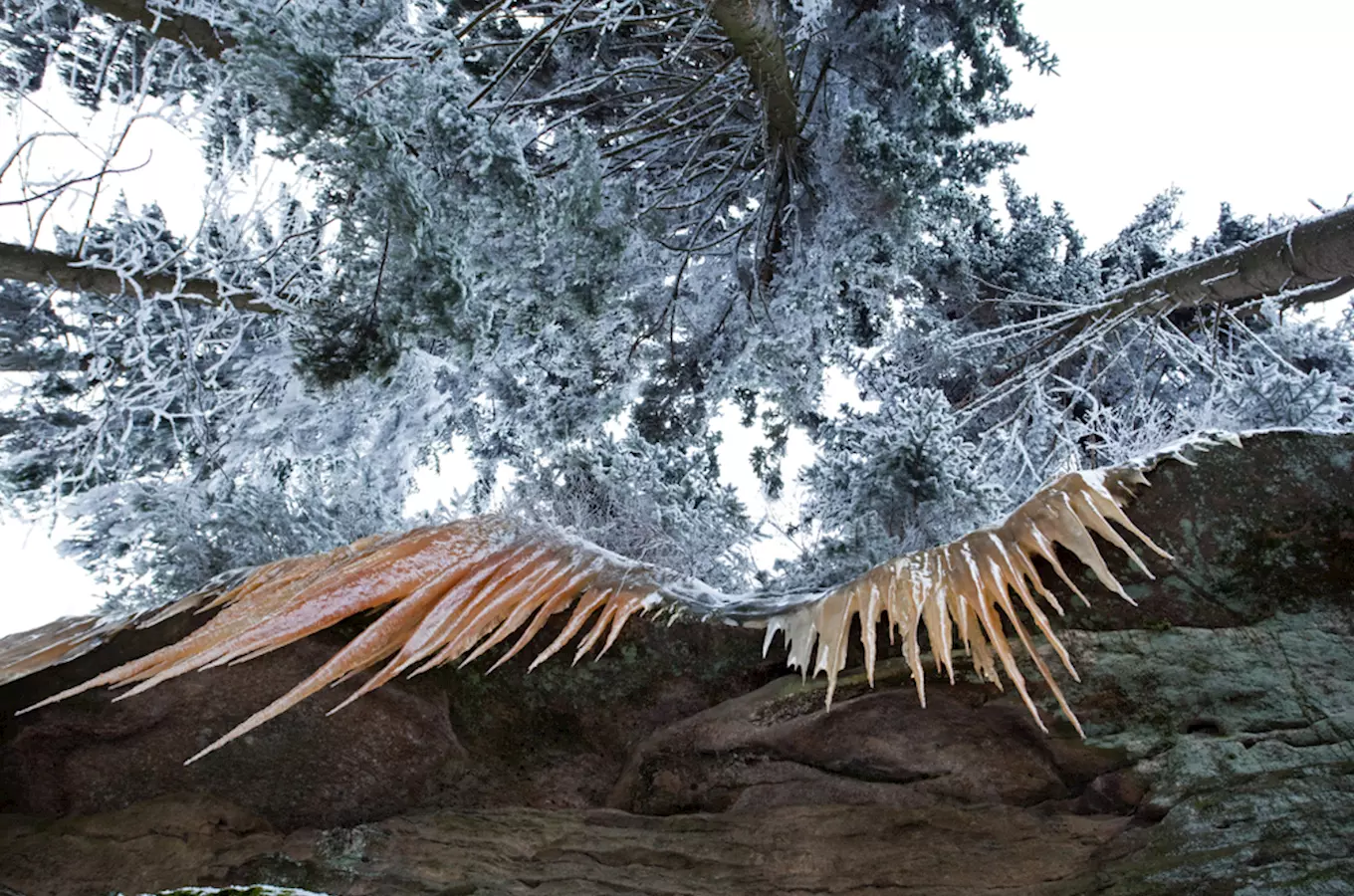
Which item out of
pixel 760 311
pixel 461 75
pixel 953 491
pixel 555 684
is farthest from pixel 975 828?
pixel 760 311

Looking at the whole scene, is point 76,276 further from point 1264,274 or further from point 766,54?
point 1264,274

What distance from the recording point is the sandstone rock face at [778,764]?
2031 millimetres

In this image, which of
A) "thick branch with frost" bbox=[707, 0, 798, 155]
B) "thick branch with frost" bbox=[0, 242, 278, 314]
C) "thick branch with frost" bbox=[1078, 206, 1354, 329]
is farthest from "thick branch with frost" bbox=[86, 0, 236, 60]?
"thick branch with frost" bbox=[1078, 206, 1354, 329]

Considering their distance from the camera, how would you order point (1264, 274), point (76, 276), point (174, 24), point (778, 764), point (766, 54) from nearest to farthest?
1. point (778, 764)
2. point (76, 276)
3. point (174, 24)
4. point (1264, 274)
5. point (766, 54)

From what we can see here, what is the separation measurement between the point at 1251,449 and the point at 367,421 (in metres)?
5.33

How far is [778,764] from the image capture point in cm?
236

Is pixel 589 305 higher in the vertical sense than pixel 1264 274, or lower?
higher

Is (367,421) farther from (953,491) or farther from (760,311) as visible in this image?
(953,491)

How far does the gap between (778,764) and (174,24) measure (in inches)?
186

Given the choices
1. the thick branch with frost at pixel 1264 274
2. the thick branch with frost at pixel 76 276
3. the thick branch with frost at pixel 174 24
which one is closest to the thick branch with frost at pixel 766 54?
the thick branch with frost at pixel 1264 274

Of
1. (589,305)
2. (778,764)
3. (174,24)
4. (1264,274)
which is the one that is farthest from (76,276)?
(1264,274)

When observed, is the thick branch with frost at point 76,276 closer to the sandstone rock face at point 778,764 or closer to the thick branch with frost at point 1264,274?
the sandstone rock face at point 778,764

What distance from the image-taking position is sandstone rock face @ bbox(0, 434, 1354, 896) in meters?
2.03

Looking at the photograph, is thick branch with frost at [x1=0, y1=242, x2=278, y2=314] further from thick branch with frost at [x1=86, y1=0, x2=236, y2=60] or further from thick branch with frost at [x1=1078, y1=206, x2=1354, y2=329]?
thick branch with frost at [x1=1078, y1=206, x2=1354, y2=329]
